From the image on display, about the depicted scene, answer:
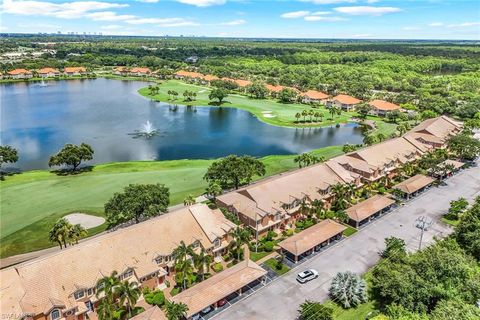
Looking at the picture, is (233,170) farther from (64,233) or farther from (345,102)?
(345,102)

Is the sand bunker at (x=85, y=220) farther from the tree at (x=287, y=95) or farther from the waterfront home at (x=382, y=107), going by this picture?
the tree at (x=287, y=95)

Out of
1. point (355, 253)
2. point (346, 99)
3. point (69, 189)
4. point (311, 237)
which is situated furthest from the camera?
point (346, 99)

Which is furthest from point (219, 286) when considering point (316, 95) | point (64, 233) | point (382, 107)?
point (316, 95)

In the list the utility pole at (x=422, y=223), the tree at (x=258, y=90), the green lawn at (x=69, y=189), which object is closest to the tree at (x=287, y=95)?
the tree at (x=258, y=90)

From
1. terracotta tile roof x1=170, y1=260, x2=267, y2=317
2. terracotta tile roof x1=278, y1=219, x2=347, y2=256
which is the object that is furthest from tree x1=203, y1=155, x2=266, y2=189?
terracotta tile roof x1=170, y1=260, x2=267, y2=317

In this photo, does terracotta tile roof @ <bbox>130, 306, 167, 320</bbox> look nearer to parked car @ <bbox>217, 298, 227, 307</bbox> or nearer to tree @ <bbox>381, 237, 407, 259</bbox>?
parked car @ <bbox>217, 298, 227, 307</bbox>
